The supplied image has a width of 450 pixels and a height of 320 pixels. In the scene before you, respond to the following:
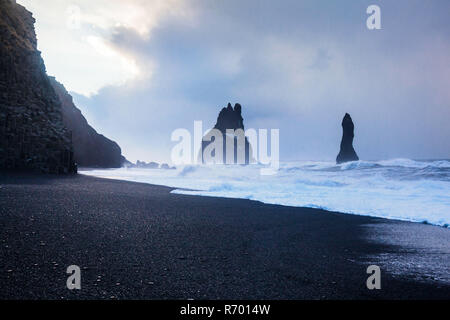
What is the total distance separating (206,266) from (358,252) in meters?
2.31

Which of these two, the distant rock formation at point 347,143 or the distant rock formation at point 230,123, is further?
the distant rock formation at point 230,123

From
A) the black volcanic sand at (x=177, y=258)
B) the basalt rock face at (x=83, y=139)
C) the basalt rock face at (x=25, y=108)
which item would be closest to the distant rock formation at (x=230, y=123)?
the basalt rock face at (x=83, y=139)

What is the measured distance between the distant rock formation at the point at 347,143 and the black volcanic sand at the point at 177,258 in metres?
74.6

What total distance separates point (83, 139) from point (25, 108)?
122 ft

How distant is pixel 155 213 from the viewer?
6008mm

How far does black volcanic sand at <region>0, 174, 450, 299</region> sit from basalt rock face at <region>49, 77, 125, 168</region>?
4717cm

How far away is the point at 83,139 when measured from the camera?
50.8 meters

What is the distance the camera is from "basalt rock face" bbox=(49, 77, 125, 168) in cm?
4809

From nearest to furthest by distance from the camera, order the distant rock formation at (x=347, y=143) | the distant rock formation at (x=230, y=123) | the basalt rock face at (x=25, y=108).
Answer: the basalt rock face at (x=25, y=108)
the distant rock formation at (x=347, y=143)
the distant rock formation at (x=230, y=123)

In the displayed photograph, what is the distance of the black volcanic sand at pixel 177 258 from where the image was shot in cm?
233

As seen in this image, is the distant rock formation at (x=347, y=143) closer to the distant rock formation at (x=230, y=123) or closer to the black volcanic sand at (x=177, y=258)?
the distant rock formation at (x=230, y=123)
